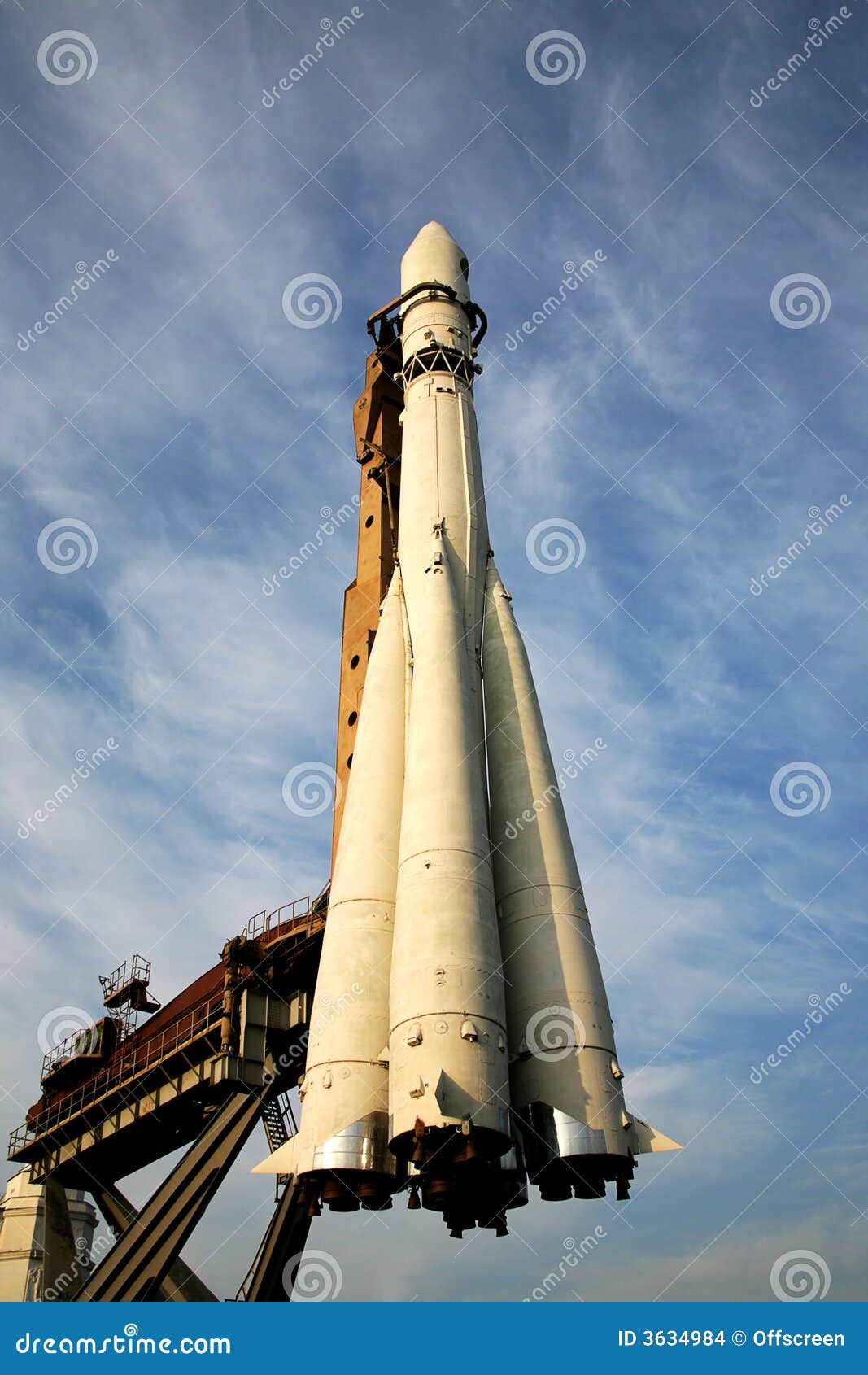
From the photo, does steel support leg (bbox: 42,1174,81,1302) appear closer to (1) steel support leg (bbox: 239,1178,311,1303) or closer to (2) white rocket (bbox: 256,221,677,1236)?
(1) steel support leg (bbox: 239,1178,311,1303)

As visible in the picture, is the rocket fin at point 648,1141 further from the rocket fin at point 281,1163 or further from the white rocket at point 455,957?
the rocket fin at point 281,1163

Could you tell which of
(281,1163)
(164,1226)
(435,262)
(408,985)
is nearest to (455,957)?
(408,985)

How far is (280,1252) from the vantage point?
2278 cm

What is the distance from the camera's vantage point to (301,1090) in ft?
57.7

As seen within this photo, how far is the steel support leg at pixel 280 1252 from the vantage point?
22.4 metres

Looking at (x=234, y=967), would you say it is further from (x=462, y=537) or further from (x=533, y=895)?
(x=462, y=537)

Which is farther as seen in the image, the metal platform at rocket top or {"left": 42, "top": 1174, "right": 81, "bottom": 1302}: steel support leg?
{"left": 42, "top": 1174, "right": 81, "bottom": 1302}: steel support leg

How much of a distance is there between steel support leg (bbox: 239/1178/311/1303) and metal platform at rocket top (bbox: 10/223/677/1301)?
0.23ft

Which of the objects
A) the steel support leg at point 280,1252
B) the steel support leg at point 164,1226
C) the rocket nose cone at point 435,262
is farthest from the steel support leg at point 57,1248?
the rocket nose cone at point 435,262

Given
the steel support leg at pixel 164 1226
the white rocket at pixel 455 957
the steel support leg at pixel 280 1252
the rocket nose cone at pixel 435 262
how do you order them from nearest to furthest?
the white rocket at pixel 455 957 < the steel support leg at pixel 164 1226 < the steel support leg at pixel 280 1252 < the rocket nose cone at pixel 435 262

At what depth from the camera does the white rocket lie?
15453 mm

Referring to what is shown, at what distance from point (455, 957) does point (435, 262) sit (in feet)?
63.5

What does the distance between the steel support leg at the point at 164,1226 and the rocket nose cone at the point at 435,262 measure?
21.2 metres

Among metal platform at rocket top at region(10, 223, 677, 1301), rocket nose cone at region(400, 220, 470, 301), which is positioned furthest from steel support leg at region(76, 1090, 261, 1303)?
rocket nose cone at region(400, 220, 470, 301)
